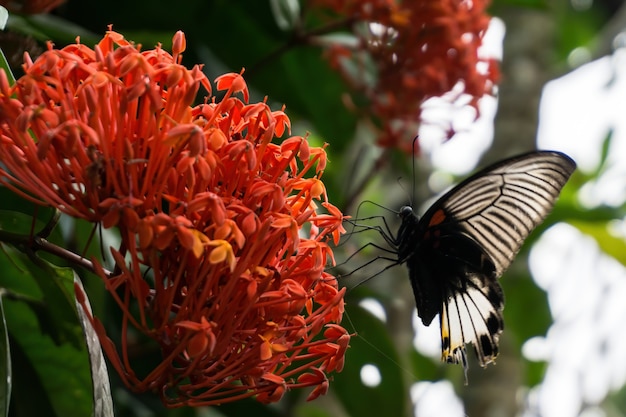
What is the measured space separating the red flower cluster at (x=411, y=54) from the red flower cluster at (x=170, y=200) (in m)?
1.53

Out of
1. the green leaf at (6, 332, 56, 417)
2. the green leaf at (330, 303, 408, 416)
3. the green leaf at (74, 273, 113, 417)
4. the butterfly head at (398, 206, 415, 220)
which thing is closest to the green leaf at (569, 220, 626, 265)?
the green leaf at (330, 303, 408, 416)

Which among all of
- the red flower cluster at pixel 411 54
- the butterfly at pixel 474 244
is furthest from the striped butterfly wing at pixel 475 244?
the red flower cluster at pixel 411 54

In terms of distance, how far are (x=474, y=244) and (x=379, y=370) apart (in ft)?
1.74

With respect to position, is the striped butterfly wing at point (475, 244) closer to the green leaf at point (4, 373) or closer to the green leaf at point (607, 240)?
the green leaf at point (4, 373)

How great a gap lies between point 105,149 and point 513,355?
2.68m

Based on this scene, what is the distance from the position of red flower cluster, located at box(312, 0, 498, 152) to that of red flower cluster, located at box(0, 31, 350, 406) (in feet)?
5.02

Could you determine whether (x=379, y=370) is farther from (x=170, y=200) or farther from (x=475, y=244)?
(x=170, y=200)

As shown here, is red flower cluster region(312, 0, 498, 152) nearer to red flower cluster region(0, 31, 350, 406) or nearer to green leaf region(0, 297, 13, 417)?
red flower cluster region(0, 31, 350, 406)

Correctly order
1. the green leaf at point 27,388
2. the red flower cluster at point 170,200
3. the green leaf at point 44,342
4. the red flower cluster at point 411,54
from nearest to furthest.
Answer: the red flower cluster at point 170,200 < the green leaf at point 44,342 < the green leaf at point 27,388 < the red flower cluster at point 411,54

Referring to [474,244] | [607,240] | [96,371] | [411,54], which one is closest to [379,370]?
[474,244]

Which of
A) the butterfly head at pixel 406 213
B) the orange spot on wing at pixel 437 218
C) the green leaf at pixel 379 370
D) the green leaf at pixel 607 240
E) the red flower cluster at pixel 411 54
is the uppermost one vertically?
the green leaf at pixel 607 240

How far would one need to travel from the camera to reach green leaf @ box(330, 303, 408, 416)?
266cm

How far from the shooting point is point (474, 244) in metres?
2.54

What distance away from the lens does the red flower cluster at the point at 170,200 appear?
4.42 feet
